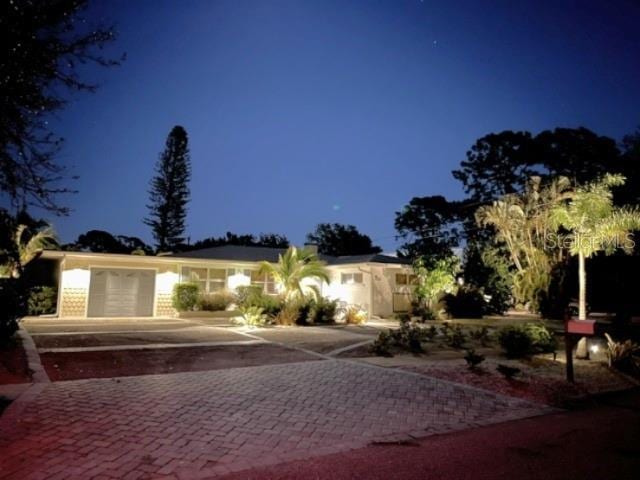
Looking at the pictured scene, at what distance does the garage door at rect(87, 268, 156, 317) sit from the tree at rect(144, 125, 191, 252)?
18.7 meters

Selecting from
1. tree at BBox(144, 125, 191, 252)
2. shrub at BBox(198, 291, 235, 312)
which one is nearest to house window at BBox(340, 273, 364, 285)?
shrub at BBox(198, 291, 235, 312)

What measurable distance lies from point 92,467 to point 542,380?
25.8 feet

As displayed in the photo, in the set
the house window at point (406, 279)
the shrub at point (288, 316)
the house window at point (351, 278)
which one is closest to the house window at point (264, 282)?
the house window at point (351, 278)

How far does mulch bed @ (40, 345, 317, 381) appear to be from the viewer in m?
7.71

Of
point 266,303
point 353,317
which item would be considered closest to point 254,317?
point 266,303

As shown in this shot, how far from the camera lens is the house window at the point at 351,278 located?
2288cm

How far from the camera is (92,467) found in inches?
148

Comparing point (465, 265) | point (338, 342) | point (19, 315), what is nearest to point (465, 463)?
point (338, 342)

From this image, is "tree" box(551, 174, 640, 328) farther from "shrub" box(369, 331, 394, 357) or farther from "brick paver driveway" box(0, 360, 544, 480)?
"brick paver driveway" box(0, 360, 544, 480)

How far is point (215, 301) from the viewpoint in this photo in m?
20.4

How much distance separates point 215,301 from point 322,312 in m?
5.82

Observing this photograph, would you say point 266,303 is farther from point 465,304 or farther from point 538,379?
point 538,379

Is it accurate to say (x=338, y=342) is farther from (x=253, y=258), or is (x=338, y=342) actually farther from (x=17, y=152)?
(x=253, y=258)

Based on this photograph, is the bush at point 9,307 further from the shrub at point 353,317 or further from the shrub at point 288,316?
the shrub at point 353,317
